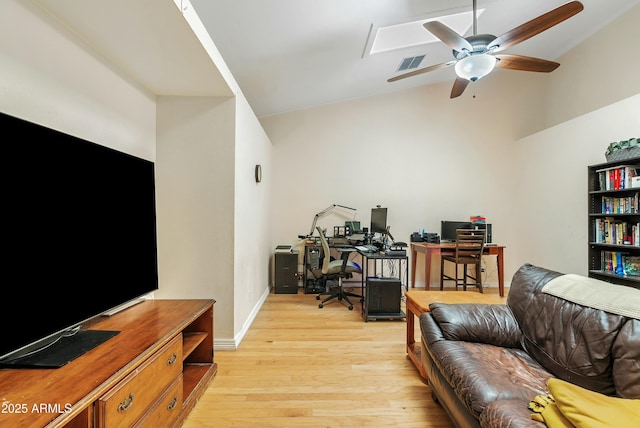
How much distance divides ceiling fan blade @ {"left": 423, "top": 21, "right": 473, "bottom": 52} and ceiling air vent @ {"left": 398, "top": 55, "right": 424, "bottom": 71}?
1.33m

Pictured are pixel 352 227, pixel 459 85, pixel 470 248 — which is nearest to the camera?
pixel 459 85

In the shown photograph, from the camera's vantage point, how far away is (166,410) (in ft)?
4.23

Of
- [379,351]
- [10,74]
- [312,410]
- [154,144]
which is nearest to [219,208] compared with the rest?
[154,144]

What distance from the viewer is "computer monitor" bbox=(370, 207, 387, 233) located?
3726mm

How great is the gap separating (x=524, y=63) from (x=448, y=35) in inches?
34.0

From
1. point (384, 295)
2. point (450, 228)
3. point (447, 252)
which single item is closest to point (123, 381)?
point (384, 295)

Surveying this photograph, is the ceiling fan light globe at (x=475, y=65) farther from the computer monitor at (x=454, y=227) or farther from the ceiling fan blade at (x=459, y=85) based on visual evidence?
the computer monitor at (x=454, y=227)

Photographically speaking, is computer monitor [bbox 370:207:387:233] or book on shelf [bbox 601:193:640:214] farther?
→ computer monitor [bbox 370:207:387:233]

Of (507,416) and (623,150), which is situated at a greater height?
(623,150)

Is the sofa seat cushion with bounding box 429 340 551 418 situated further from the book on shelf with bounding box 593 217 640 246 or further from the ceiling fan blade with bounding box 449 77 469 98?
the ceiling fan blade with bounding box 449 77 469 98

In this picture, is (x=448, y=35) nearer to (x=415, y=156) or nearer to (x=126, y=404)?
(x=415, y=156)

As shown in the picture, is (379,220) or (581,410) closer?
(581,410)

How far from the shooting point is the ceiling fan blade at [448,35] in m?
1.94

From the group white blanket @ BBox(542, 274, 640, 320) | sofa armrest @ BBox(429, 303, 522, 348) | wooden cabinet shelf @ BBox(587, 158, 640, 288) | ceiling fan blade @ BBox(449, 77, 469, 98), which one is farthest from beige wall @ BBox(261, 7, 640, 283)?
white blanket @ BBox(542, 274, 640, 320)
